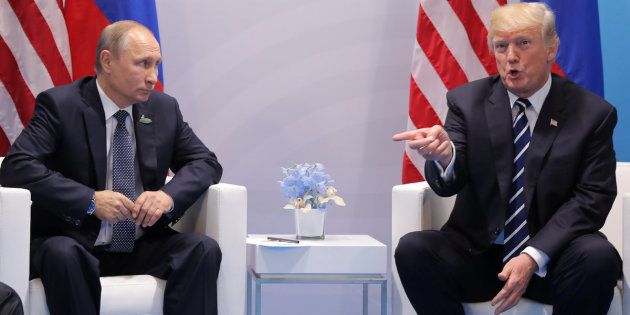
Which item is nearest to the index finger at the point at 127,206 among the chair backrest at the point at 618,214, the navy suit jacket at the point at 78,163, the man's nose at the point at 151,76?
the navy suit jacket at the point at 78,163

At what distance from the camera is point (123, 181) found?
3.16m

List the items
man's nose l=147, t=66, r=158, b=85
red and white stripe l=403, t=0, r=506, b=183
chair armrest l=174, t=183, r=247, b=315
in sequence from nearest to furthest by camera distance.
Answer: chair armrest l=174, t=183, r=247, b=315 < man's nose l=147, t=66, r=158, b=85 < red and white stripe l=403, t=0, r=506, b=183

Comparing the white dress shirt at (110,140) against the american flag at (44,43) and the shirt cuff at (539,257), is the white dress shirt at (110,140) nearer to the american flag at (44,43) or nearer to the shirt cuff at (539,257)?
the american flag at (44,43)

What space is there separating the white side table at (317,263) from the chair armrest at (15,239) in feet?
2.99

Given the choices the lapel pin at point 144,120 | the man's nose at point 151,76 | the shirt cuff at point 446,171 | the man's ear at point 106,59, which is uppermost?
the man's ear at point 106,59

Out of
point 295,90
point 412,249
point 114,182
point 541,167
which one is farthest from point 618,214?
point 114,182

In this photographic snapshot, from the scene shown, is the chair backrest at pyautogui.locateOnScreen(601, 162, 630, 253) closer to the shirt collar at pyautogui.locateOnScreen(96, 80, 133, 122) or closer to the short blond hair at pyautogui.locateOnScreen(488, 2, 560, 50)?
the short blond hair at pyautogui.locateOnScreen(488, 2, 560, 50)

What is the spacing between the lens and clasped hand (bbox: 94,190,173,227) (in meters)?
2.98

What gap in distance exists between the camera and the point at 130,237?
10.3ft

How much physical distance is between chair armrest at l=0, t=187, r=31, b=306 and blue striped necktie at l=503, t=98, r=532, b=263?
5.00 feet

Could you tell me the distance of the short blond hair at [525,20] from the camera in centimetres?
299

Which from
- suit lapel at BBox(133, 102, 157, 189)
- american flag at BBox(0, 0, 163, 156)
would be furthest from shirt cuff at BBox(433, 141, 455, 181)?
american flag at BBox(0, 0, 163, 156)

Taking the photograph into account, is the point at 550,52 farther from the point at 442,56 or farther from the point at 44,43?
the point at 44,43

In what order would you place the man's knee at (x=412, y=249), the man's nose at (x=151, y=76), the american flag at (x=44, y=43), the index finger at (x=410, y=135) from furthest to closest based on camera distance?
the american flag at (x=44, y=43)
the man's nose at (x=151, y=76)
the man's knee at (x=412, y=249)
the index finger at (x=410, y=135)
